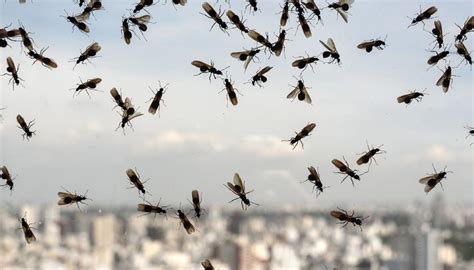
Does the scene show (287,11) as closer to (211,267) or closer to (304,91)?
(304,91)

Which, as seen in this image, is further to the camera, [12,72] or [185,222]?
[12,72]

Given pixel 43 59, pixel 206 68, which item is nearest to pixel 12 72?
pixel 43 59

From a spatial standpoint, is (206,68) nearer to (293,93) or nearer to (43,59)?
(293,93)

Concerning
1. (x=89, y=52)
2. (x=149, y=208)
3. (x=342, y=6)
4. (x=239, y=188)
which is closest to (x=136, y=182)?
(x=149, y=208)

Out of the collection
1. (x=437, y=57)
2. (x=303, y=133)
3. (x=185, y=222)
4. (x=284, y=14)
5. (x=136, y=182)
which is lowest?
(x=185, y=222)

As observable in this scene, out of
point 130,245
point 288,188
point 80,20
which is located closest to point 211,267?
point 288,188

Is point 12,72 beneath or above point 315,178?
above
